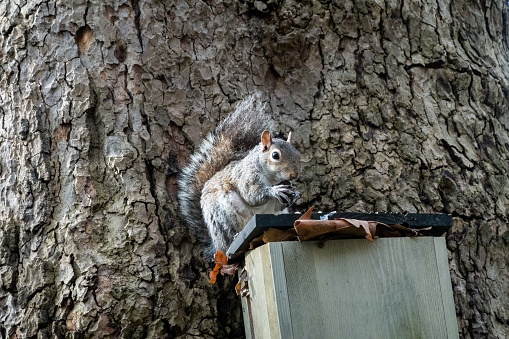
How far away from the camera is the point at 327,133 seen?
229 centimetres

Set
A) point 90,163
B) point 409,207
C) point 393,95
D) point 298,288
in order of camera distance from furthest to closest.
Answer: point 393,95 < point 409,207 < point 90,163 < point 298,288

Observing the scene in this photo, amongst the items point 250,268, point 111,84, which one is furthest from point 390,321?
point 111,84

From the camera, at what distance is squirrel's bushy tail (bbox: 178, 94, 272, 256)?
212cm

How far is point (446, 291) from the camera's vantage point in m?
1.67

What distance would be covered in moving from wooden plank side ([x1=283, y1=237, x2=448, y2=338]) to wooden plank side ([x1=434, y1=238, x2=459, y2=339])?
0.6 inches

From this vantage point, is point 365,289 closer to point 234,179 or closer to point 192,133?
point 234,179

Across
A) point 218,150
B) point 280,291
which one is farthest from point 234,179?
point 280,291

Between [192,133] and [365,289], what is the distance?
905 millimetres

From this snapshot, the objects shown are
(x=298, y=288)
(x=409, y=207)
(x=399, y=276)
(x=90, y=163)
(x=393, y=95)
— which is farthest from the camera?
(x=393, y=95)

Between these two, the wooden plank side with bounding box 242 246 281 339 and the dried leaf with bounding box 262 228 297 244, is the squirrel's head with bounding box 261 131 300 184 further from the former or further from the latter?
the dried leaf with bounding box 262 228 297 244

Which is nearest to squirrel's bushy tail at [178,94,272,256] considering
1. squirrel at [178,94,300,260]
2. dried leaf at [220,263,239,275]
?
squirrel at [178,94,300,260]

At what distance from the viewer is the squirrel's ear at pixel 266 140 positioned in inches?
84.1

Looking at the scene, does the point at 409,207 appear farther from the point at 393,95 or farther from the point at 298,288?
the point at 298,288

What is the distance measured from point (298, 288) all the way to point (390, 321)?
0.26m
